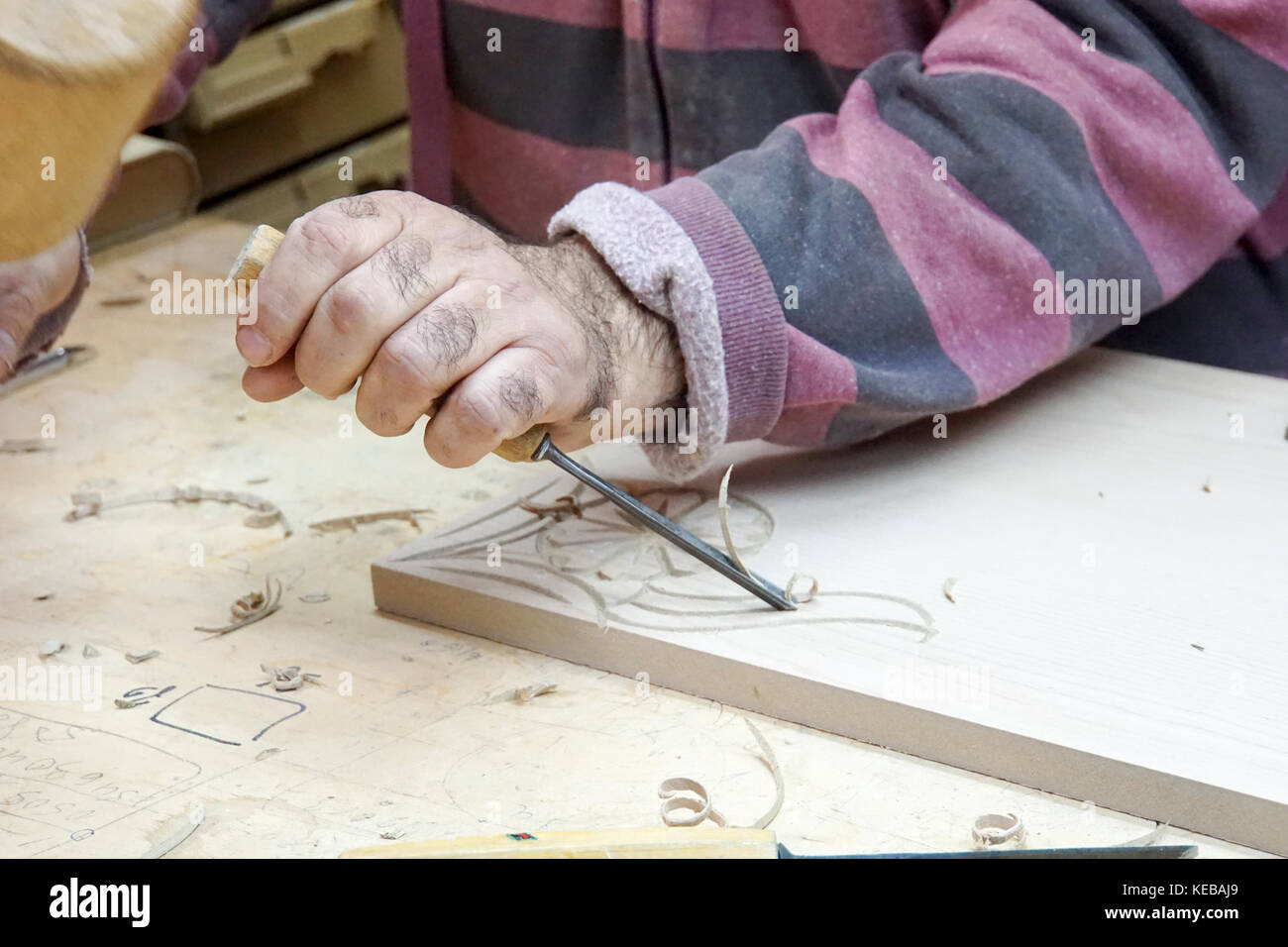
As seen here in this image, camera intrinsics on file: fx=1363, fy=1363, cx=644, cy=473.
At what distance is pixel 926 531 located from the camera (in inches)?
35.1

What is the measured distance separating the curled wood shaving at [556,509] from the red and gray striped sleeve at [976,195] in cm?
10

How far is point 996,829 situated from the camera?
654mm

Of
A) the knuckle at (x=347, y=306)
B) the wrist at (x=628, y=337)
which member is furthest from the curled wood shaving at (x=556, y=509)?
the knuckle at (x=347, y=306)

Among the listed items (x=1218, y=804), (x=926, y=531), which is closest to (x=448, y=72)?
(x=926, y=531)

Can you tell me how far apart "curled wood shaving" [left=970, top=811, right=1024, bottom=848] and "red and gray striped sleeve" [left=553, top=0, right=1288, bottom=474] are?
32 cm

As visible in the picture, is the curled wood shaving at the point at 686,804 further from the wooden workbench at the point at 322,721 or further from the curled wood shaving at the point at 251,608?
the curled wood shaving at the point at 251,608

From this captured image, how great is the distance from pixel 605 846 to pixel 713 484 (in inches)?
16.5
